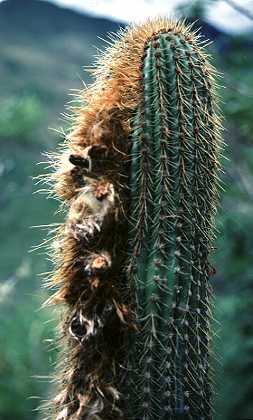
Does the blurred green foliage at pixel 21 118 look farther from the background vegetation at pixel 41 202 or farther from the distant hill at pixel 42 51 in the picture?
the distant hill at pixel 42 51

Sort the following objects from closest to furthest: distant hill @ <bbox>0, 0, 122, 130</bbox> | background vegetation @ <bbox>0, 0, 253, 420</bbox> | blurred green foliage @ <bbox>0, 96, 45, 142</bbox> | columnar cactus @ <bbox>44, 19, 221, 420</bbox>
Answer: columnar cactus @ <bbox>44, 19, 221, 420</bbox>
background vegetation @ <bbox>0, 0, 253, 420</bbox>
blurred green foliage @ <bbox>0, 96, 45, 142</bbox>
distant hill @ <bbox>0, 0, 122, 130</bbox>

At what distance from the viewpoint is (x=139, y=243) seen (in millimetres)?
2359

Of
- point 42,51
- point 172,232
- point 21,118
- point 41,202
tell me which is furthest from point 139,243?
point 42,51

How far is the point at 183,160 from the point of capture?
2.42m

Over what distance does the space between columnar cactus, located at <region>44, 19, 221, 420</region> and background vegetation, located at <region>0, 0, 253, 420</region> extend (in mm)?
3465

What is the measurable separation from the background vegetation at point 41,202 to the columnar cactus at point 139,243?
3465mm

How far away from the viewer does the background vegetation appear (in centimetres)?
637

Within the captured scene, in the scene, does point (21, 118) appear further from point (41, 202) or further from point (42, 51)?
point (42, 51)

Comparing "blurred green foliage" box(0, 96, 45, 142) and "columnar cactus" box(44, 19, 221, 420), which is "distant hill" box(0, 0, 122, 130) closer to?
"blurred green foliage" box(0, 96, 45, 142)

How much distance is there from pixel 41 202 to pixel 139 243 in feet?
22.5

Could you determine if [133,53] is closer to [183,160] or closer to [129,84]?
[129,84]

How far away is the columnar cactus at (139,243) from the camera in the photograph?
234 cm

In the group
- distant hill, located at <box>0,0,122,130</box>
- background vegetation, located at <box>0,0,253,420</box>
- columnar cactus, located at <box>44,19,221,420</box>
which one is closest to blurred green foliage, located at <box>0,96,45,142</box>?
background vegetation, located at <box>0,0,253,420</box>

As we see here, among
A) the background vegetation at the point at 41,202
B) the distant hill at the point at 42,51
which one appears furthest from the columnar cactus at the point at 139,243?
the distant hill at the point at 42,51
